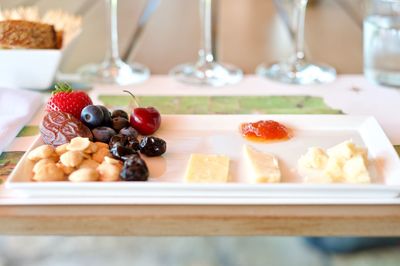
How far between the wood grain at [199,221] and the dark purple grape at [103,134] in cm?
15

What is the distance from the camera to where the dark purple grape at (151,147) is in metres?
0.78

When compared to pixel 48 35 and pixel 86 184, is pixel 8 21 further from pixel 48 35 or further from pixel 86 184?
pixel 86 184

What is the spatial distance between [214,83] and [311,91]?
0.17 m

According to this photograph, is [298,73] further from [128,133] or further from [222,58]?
[128,133]

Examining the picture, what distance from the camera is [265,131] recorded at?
85 cm

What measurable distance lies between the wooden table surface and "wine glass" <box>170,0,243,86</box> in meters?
0.04

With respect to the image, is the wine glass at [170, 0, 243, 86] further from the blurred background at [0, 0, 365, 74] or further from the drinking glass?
the drinking glass

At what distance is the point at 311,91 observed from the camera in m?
1.12

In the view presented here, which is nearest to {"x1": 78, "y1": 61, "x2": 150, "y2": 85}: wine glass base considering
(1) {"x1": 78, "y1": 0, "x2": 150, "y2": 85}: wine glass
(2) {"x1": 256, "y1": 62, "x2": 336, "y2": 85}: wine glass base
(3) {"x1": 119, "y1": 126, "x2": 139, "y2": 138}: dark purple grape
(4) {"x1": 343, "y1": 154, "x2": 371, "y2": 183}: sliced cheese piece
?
(1) {"x1": 78, "y1": 0, "x2": 150, "y2": 85}: wine glass

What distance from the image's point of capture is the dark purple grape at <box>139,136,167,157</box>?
0.78m

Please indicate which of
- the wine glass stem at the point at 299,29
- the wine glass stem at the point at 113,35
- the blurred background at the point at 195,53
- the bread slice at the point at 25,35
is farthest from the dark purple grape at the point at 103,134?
the wine glass stem at the point at 299,29

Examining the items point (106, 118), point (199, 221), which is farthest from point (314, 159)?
point (106, 118)

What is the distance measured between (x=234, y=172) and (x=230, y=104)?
0.31 m

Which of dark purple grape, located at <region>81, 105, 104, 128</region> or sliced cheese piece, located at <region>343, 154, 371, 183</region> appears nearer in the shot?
sliced cheese piece, located at <region>343, 154, 371, 183</region>
